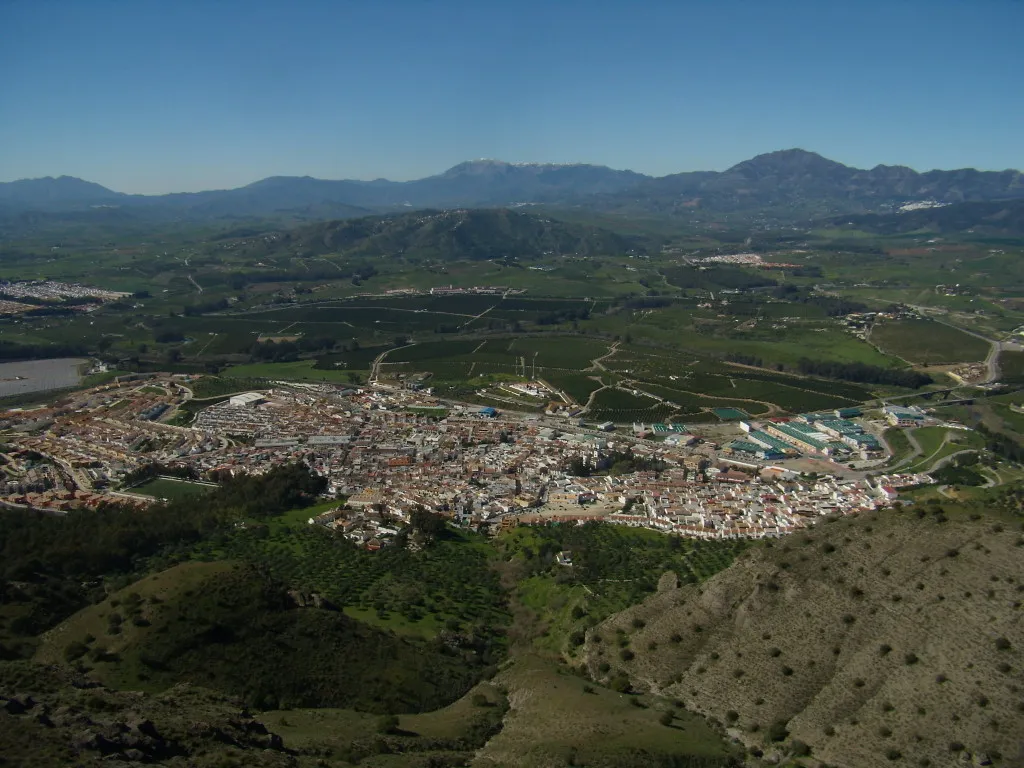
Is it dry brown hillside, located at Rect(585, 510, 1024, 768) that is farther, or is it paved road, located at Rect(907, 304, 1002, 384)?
paved road, located at Rect(907, 304, 1002, 384)

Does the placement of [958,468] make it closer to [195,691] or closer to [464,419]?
[464,419]

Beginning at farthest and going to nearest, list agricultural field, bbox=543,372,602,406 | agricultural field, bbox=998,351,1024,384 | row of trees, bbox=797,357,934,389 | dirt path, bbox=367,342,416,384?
dirt path, bbox=367,342,416,384, agricultural field, bbox=998,351,1024,384, row of trees, bbox=797,357,934,389, agricultural field, bbox=543,372,602,406

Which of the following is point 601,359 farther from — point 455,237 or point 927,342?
point 455,237

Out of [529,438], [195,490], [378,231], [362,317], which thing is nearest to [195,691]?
[195,490]

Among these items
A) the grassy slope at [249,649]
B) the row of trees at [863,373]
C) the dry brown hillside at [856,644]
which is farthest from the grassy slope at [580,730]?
the row of trees at [863,373]

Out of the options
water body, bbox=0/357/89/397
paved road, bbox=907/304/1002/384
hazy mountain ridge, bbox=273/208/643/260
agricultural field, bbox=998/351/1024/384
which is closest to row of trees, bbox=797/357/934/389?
paved road, bbox=907/304/1002/384

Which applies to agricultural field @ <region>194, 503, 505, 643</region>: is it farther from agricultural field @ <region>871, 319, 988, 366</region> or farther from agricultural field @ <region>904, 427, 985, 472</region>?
agricultural field @ <region>871, 319, 988, 366</region>

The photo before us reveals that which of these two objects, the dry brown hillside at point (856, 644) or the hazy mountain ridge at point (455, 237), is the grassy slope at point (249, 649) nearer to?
the dry brown hillside at point (856, 644)

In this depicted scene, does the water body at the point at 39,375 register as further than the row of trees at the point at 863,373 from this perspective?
No
